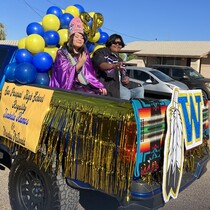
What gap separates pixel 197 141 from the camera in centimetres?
323

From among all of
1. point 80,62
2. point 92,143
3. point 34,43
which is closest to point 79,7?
point 34,43

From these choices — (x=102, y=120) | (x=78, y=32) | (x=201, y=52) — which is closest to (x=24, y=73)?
(x=78, y=32)

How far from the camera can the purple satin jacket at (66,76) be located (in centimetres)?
353

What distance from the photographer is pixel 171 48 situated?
99.3ft

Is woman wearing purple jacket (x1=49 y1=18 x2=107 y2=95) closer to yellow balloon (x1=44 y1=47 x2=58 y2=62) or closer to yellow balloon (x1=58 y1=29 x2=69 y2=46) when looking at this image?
yellow balloon (x1=44 y1=47 x2=58 y2=62)

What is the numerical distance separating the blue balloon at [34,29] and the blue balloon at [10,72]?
2.54 feet

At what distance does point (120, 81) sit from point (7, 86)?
4.79ft

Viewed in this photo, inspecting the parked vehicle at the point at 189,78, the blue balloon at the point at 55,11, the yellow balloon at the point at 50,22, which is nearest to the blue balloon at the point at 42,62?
the yellow balloon at the point at 50,22

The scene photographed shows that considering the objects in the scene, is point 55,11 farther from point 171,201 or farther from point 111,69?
point 171,201

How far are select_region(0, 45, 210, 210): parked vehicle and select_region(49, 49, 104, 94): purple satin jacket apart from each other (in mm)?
438

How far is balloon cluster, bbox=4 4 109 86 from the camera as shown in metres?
3.52

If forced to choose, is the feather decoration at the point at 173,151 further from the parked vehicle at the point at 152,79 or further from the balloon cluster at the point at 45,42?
the parked vehicle at the point at 152,79

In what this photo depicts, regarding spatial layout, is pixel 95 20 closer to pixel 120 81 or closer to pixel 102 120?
pixel 120 81

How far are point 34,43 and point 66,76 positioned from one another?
0.76 m
